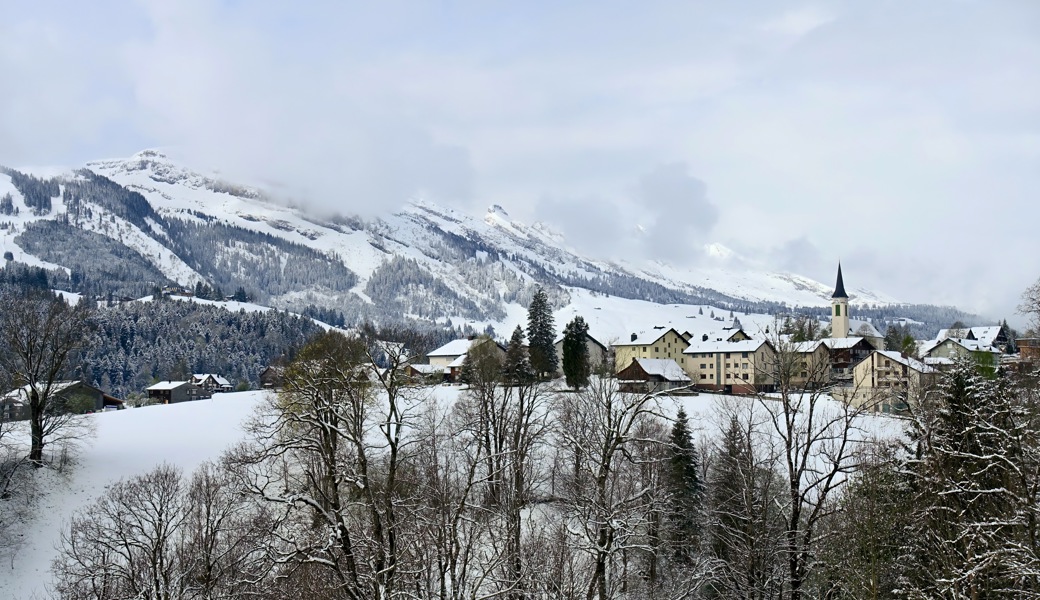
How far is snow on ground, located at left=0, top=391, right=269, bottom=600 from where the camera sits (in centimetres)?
3672

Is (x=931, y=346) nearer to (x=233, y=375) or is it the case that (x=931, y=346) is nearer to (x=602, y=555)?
(x=602, y=555)

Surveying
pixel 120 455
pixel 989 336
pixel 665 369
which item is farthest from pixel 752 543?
pixel 989 336

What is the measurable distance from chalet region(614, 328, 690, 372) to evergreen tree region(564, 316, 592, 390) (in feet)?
87.1

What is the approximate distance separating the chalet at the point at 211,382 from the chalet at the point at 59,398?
1867 inches

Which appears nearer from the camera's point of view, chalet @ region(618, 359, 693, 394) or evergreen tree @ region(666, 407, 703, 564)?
evergreen tree @ region(666, 407, 703, 564)

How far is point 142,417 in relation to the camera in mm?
62031

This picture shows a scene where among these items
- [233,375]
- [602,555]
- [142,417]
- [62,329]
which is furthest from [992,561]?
[233,375]

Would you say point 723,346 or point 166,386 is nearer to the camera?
point 723,346

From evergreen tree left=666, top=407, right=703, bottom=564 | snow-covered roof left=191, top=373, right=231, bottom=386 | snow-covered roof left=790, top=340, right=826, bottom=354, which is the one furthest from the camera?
snow-covered roof left=191, top=373, right=231, bottom=386

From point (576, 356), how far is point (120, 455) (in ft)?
137

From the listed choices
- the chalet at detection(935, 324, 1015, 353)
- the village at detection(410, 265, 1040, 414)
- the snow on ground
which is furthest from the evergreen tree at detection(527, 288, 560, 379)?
the chalet at detection(935, 324, 1015, 353)

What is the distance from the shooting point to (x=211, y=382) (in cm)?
14612

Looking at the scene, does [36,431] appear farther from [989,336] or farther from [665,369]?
[989,336]

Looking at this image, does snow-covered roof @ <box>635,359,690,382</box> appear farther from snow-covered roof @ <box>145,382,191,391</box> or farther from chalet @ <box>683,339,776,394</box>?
snow-covered roof @ <box>145,382,191,391</box>
